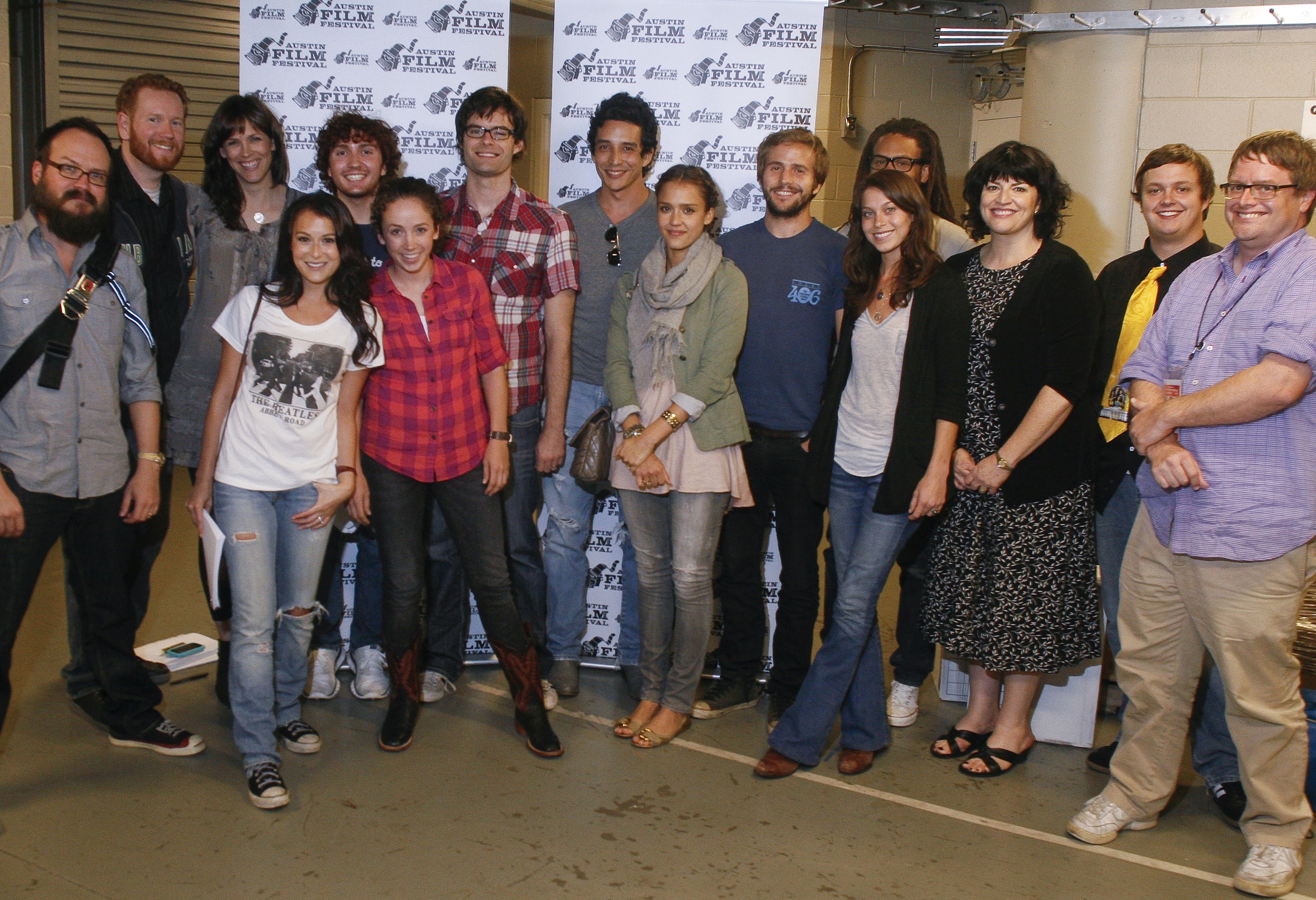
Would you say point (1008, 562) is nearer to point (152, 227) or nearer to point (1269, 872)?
point (1269, 872)

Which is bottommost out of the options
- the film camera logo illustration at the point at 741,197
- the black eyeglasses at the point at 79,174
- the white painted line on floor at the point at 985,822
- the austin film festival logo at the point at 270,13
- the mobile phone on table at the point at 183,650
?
the white painted line on floor at the point at 985,822

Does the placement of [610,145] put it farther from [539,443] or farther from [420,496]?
[420,496]

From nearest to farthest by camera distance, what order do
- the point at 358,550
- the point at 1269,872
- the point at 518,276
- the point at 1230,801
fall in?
the point at 1269,872 < the point at 1230,801 < the point at 518,276 < the point at 358,550

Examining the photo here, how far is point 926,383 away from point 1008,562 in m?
0.54

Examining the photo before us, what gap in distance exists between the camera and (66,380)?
2.48m

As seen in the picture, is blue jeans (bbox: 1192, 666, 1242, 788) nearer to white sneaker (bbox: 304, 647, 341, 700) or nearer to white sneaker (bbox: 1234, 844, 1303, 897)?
white sneaker (bbox: 1234, 844, 1303, 897)

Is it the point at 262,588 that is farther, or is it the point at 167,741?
the point at 167,741

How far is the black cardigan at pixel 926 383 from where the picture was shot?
2.62m

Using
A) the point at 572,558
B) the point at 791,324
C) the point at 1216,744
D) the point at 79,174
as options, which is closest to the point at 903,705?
the point at 1216,744

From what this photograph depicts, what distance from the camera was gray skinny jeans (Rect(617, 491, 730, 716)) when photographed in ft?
9.59

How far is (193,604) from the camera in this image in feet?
13.5

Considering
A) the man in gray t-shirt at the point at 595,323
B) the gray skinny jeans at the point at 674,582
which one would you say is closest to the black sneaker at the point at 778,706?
the gray skinny jeans at the point at 674,582

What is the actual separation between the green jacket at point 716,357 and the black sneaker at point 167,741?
5.30 ft

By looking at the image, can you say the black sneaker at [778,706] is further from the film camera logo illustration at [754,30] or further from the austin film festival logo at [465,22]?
the austin film festival logo at [465,22]
